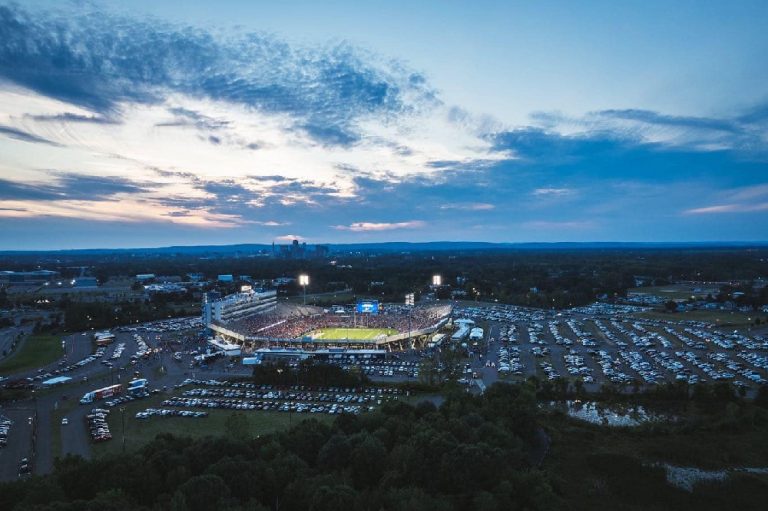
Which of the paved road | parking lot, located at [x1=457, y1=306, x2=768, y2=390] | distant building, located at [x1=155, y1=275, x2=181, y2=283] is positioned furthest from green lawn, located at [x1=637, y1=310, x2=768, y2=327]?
distant building, located at [x1=155, y1=275, x2=181, y2=283]

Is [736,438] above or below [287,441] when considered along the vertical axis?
below

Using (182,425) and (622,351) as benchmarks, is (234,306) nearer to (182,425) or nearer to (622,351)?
(182,425)

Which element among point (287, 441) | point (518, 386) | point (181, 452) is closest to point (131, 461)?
point (181, 452)

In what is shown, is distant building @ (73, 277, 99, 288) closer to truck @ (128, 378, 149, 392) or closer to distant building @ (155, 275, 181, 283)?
distant building @ (155, 275, 181, 283)

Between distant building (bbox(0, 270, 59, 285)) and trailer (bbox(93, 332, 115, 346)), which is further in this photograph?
distant building (bbox(0, 270, 59, 285))

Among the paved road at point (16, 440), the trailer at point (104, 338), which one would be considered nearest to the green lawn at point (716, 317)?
the trailer at point (104, 338)

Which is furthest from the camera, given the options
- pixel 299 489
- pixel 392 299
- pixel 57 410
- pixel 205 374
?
pixel 392 299

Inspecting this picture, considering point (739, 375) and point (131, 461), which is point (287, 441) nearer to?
point (131, 461)

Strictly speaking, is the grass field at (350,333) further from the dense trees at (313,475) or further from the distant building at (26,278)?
the distant building at (26,278)
